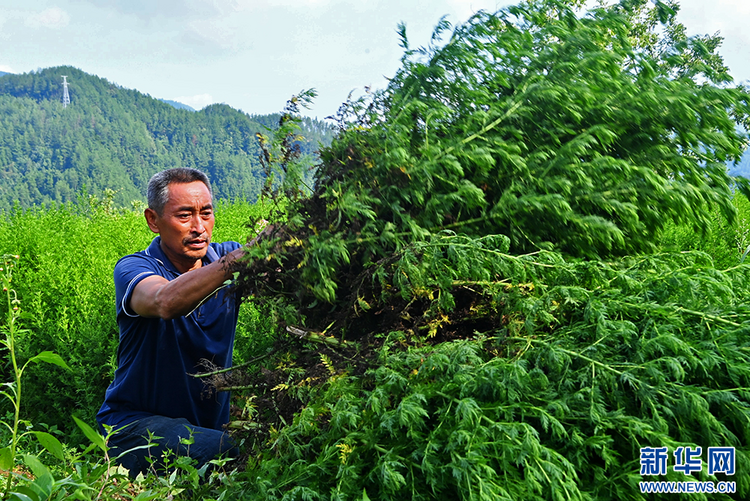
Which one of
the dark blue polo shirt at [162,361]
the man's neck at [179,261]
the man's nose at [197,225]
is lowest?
the dark blue polo shirt at [162,361]

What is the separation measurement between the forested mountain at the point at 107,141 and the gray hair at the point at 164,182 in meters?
111

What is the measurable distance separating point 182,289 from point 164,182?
125 cm

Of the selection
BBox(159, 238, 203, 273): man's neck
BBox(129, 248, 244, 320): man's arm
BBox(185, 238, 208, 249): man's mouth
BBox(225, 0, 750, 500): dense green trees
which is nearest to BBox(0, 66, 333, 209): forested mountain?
BBox(159, 238, 203, 273): man's neck

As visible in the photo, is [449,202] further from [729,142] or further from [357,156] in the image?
[729,142]

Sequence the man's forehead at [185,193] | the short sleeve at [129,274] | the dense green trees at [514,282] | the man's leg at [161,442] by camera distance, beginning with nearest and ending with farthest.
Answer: the dense green trees at [514,282] → the man's leg at [161,442] → the short sleeve at [129,274] → the man's forehead at [185,193]

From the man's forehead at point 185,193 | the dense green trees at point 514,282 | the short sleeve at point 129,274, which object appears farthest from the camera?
the man's forehead at point 185,193

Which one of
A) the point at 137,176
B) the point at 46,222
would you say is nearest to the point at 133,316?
the point at 46,222

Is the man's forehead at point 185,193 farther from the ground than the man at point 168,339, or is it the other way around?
the man's forehead at point 185,193

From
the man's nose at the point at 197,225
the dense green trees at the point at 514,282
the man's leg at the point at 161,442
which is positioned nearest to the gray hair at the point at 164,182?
the man's nose at the point at 197,225

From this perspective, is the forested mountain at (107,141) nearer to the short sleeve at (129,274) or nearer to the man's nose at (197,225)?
the short sleeve at (129,274)

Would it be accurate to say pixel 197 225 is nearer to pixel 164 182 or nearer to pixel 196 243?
pixel 196 243

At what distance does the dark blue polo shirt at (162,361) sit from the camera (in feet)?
11.8

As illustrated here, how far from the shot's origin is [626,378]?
1269 mm

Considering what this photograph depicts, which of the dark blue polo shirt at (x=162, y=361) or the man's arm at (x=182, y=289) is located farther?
the dark blue polo shirt at (x=162, y=361)
